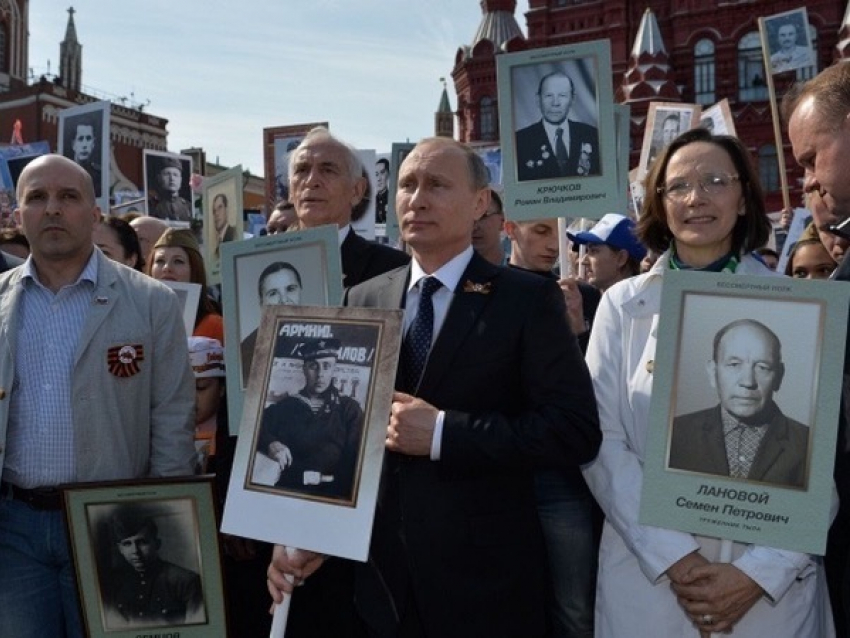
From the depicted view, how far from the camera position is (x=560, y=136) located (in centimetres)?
350

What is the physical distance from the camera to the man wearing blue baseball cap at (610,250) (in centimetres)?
420

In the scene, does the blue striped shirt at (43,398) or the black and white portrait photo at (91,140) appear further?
the black and white portrait photo at (91,140)

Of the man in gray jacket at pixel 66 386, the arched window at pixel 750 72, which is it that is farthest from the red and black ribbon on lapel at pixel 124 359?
the arched window at pixel 750 72

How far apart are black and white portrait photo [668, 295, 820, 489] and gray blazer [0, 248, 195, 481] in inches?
69.3

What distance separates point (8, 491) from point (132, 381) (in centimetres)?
54

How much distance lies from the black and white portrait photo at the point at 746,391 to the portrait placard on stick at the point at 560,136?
56.3 inches

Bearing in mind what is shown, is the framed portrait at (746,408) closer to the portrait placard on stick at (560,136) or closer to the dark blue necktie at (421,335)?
the dark blue necktie at (421,335)

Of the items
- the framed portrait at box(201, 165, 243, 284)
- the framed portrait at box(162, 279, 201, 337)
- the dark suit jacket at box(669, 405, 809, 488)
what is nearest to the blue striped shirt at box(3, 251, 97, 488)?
the framed portrait at box(162, 279, 201, 337)

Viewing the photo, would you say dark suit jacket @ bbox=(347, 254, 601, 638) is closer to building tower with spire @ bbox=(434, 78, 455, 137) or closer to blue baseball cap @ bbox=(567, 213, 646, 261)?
blue baseball cap @ bbox=(567, 213, 646, 261)

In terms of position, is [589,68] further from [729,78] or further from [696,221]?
[729,78]

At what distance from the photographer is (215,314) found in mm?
4426

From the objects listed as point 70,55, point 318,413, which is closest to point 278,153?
point 318,413

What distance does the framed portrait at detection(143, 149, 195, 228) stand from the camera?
9484 mm

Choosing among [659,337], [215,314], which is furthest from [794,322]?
[215,314]
